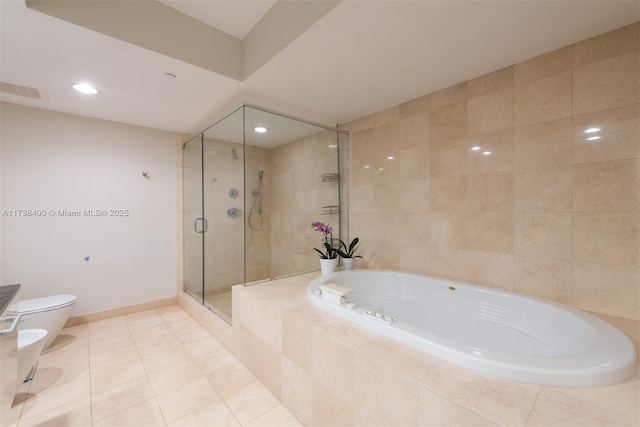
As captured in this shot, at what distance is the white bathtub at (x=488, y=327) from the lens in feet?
3.10

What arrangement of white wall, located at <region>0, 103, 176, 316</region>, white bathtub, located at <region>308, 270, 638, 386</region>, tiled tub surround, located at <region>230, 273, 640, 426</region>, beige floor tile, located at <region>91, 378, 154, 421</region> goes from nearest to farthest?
1. tiled tub surround, located at <region>230, 273, 640, 426</region>
2. white bathtub, located at <region>308, 270, 638, 386</region>
3. beige floor tile, located at <region>91, 378, 154, 421</region>
4. white wall, located at <region>0, 103, 176, 316</region>

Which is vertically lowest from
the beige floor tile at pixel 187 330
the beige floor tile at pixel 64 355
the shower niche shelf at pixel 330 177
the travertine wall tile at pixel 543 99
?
the beige floor tile at pixel 187 330

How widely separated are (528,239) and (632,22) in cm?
128

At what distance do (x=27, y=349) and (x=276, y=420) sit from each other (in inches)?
57.5

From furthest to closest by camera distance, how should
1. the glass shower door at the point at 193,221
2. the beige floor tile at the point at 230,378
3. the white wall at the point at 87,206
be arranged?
the glass shower door at the point at 193,221
the white wall at the point at 87,206
the beige floor tile at the point at 230,378

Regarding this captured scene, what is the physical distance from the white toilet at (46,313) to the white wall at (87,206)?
43 cm

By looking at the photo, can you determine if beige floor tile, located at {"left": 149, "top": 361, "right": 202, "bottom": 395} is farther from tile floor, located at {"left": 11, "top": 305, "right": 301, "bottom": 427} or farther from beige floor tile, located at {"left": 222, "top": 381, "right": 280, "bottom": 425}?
beige floor tile, located at {"left": 222, "top": 381, "right": 280, "bottom": 425}

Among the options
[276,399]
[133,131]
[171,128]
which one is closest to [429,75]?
[276,399]

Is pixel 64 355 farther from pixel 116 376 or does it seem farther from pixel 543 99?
pixel 543 99

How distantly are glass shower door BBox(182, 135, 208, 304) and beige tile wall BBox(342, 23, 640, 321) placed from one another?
7.16 ft

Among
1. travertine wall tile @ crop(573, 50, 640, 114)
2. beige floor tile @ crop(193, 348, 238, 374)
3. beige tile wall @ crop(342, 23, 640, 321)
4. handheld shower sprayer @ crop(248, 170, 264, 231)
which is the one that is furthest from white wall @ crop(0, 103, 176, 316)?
travertine wall tile @ crop(573, 50, 640, 114)

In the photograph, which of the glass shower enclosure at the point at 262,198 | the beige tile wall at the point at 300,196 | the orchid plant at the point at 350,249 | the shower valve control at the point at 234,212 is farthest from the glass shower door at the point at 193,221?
the orchid plant at the point at 350,249

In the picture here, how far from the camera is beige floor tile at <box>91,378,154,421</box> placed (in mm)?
1546

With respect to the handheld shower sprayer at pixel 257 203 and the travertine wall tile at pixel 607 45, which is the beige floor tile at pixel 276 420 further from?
the travertine wall tile at pixel 607 45
